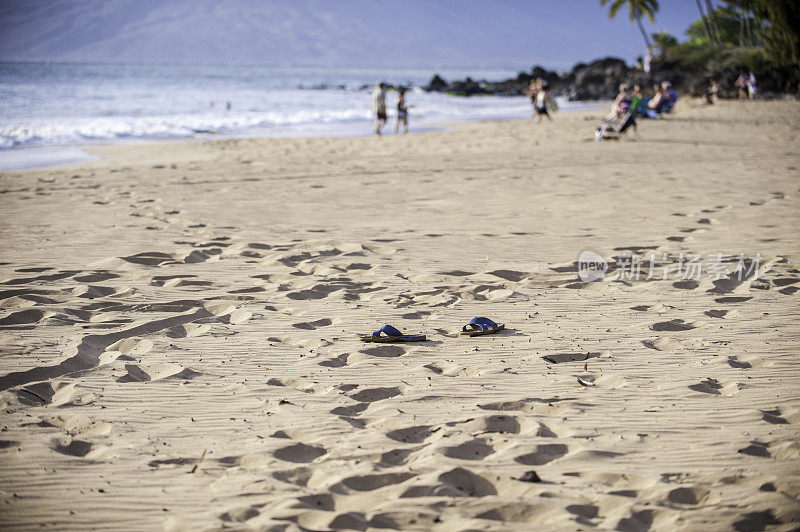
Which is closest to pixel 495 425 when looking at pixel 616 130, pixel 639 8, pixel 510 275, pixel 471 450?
pixel 471 450

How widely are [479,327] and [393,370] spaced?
0.74 meters

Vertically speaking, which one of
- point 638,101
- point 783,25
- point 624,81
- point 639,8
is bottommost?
point 638,101

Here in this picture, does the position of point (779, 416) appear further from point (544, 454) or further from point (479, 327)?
point (479, 327)

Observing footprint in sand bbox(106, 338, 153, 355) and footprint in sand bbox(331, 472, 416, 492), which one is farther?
footprint in sand bbox(106, 338, 153, 355)

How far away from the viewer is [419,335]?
3.84 m

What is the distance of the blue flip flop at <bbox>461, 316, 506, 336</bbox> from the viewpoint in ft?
12.9

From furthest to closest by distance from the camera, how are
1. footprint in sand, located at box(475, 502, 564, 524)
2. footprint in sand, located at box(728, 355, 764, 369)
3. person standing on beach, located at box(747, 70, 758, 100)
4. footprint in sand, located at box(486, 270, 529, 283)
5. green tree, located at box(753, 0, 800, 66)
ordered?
person standing on beach, located at box(747, 70, 758, 100), green tree, located at box(753, 0, 800, 66), footprint in sand, located at box(486, 270, 529, 283), footprint in sand, located at box(728, 355, 764, 369), footprint in sand, located at box(475, 502, 564, 524)

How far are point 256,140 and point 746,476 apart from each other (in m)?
15.7

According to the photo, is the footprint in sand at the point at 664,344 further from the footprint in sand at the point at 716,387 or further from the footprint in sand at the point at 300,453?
the footprint in sand at the point at 300,453

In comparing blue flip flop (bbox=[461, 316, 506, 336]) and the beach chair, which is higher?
the beach chair

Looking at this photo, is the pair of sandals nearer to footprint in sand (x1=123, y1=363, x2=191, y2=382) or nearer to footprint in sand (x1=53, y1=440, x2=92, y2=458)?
footprint in sand (x1=123, y1=363, x2=191, y2=382)

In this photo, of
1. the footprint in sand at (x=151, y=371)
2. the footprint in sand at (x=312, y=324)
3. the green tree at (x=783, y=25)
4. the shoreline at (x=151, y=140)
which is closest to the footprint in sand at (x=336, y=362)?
the footprint in sand at (x=312, y=324)

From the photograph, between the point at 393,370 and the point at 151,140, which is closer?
the point at 393,370

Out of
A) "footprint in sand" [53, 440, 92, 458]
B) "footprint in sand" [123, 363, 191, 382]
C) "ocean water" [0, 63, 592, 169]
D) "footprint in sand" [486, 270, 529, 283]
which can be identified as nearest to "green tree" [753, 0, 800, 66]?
"ocean water" [0, 63, 592, 169]
